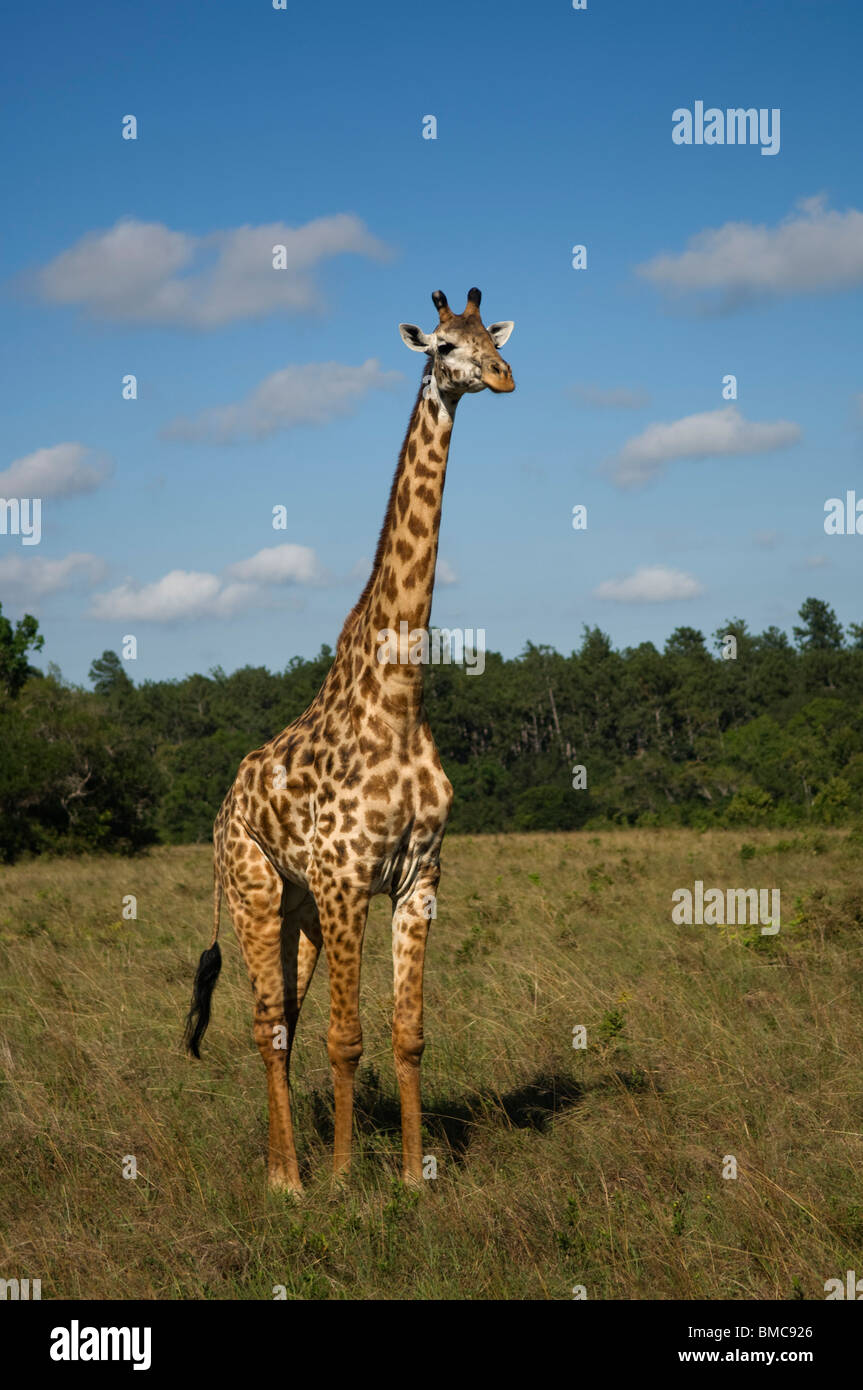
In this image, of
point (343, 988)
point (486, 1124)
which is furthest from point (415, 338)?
point (486, 1124)

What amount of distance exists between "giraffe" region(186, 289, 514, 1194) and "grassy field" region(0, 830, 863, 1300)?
0.51 metres

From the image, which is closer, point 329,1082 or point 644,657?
point 329,1082

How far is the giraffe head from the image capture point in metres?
5.00

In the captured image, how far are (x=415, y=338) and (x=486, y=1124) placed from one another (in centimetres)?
392

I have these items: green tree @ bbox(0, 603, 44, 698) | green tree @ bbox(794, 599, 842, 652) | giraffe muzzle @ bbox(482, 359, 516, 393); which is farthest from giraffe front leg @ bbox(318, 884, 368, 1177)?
green tree @ bbox(794, 599, 842, 652)

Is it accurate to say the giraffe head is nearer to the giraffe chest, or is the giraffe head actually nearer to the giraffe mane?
the giraffe mane

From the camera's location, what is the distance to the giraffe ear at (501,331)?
17.7ft
